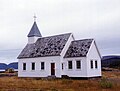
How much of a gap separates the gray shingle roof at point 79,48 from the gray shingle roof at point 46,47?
146 centimetres

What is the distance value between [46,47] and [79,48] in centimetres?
671

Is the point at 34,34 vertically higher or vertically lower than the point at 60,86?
higher

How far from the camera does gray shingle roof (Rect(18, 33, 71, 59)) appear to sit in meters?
41.6

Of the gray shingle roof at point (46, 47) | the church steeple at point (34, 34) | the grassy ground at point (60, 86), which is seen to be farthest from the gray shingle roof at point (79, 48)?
the church steeple at point (34, 34)

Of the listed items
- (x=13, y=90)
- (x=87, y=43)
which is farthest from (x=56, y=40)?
(x=13, y=90)

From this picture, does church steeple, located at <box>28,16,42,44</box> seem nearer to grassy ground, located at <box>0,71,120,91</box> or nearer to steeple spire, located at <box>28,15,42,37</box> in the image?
steeple spire, located at <box>28,15,42,37</box>

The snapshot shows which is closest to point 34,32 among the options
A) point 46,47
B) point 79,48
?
point 46,47

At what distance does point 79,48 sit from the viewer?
1576 inches

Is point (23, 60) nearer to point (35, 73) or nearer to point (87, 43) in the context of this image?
point (35, 73)

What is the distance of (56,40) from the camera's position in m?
43.7

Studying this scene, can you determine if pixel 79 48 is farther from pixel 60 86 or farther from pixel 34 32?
pixel 60 86

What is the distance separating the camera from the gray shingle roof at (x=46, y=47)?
41.6 meters

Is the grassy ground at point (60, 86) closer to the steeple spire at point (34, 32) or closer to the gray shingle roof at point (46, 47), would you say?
the gray shingle roof at point (46, 47)

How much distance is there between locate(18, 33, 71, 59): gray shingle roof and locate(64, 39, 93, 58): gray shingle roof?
146cm
